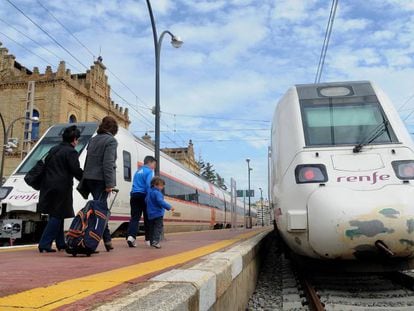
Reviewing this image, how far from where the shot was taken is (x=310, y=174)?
5.80m

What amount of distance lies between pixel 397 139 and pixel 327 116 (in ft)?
3.47

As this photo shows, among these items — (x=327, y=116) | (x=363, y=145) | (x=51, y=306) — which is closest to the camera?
(x=51, y=306)

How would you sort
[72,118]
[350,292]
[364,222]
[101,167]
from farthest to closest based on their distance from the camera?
[72,118] < [350,292] < [101,167] < [364,222]

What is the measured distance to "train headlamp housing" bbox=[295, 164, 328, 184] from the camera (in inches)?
225

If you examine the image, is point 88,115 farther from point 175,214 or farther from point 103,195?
point 103,195

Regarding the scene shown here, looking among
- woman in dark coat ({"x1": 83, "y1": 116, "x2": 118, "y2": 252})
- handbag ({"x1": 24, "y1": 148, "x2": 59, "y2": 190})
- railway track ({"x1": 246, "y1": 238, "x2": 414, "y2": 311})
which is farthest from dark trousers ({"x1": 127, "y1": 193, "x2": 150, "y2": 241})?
railway track ({"x1": 246, "y1": 238, "x2": 414, "y2": 311})

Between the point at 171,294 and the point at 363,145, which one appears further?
the point at 363,145

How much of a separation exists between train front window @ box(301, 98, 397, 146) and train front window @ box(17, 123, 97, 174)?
661 cm

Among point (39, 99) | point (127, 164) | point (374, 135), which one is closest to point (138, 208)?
point (374, 135)

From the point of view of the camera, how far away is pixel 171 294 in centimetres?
261

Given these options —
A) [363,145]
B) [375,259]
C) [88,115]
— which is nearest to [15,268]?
[375,259]

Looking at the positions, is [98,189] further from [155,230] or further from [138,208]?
[138,208]

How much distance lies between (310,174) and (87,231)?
2.83 metres

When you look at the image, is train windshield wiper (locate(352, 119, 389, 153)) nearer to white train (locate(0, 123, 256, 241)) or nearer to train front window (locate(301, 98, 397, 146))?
train front window (locate(301, 98, 397, 146))
